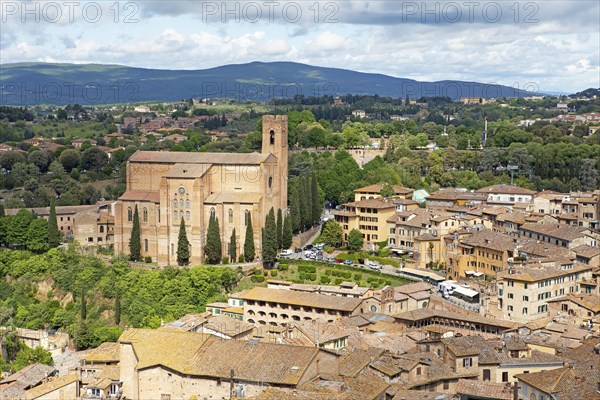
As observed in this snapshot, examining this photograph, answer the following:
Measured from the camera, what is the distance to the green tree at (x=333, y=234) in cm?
5703

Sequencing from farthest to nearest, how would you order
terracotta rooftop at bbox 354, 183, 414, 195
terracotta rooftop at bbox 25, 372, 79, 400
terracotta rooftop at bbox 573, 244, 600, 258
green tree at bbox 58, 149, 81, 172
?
green tree at bbox 58, 149, 81, 172, terracotta rooftop at bbox 354, 183, 414, 195, terracotta rooftop at bbox 573, 244, 600, 258, terracotta rooftop at bbox 25, 372, 79, 400

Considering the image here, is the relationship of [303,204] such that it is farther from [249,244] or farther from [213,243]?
[213,243]

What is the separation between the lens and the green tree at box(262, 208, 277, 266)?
171 feet

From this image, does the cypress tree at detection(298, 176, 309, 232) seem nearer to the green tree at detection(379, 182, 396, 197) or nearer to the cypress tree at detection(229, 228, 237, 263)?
the green tree at detection(379, 182, 396, 197)

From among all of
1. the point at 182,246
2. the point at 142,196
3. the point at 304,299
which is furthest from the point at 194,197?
the point at 304,299

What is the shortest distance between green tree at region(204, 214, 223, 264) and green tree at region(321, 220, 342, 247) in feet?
25.4

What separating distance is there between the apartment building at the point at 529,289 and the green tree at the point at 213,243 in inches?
703

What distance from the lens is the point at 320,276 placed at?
5078 cm

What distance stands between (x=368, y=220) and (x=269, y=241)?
8799 mm

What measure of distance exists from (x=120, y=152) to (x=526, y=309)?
58.0 meters

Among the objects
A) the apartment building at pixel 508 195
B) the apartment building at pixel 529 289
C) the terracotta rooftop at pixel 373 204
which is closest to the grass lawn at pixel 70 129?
the terracotta rooftop at pixel 373 204

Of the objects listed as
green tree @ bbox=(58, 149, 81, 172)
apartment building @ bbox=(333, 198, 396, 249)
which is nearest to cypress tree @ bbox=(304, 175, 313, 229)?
apartment building @ bbox=(333, 198, 396, 249)

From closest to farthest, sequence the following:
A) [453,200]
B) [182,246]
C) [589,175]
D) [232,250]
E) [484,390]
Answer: [484,390], [182,246], [232,250], [453,200], [589,175]

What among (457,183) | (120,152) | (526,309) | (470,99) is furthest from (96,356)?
(470,99)
